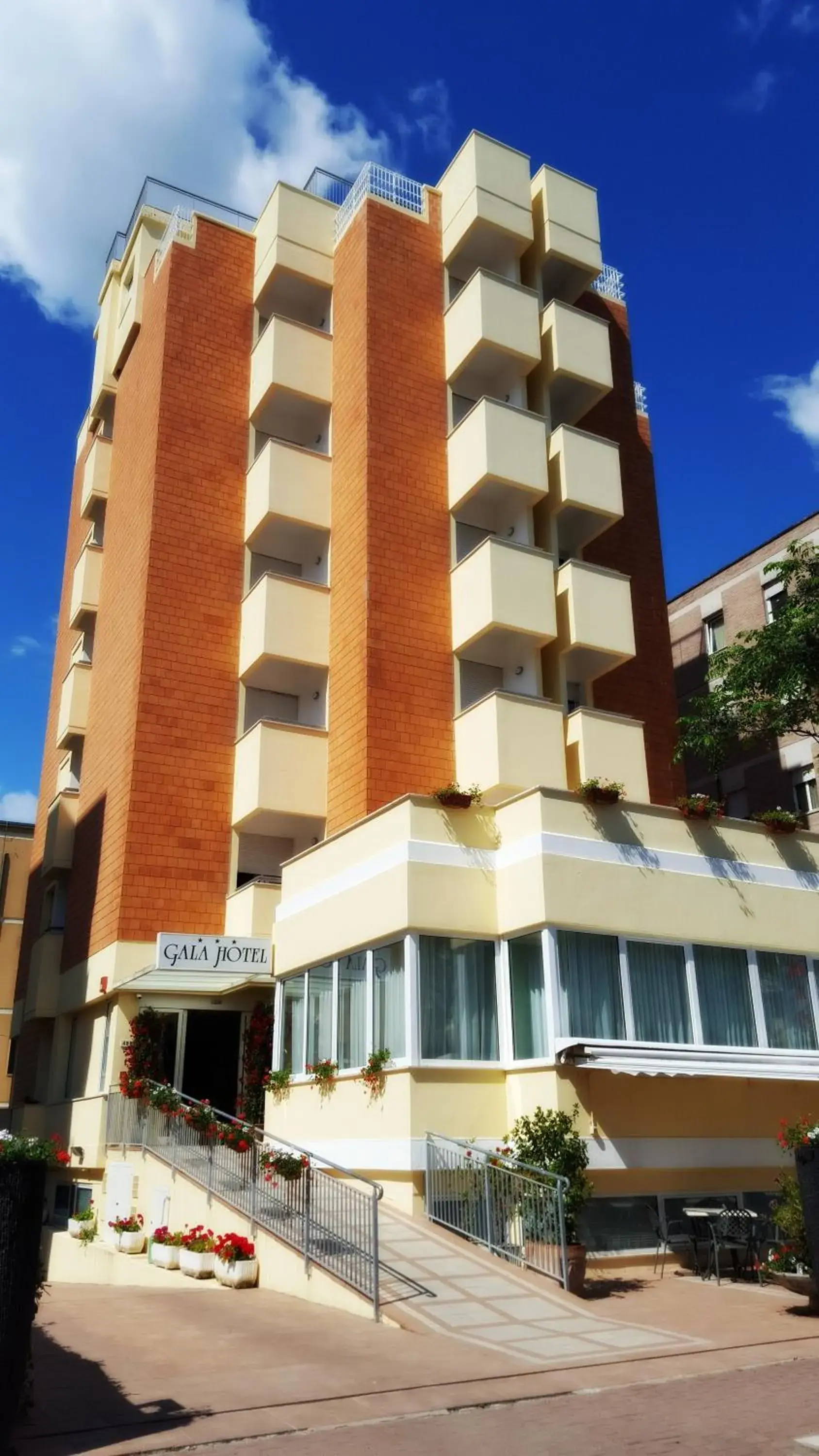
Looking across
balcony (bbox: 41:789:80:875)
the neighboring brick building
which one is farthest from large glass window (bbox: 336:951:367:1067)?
the neighboring brick building

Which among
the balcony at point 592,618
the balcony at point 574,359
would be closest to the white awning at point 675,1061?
the balcony at point 592,618

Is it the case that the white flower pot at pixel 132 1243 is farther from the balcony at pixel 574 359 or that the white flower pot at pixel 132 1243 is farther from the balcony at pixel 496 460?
the balcony at pixel 574 359

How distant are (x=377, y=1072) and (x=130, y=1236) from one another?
5.24 metres

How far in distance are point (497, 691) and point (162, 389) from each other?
11858 mm

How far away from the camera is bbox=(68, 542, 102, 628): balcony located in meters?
31.9

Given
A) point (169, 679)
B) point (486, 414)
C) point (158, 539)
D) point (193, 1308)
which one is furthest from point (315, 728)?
point (193, 1308)

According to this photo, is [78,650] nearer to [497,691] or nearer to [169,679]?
[169,679]

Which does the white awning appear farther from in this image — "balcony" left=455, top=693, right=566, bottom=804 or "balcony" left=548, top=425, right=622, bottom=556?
"balcony" left=548, top=425, right=622, bottom=556

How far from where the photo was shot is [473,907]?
18.4 meters

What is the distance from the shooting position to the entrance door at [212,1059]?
2402cm

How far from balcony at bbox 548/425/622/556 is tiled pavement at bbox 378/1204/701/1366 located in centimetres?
1632

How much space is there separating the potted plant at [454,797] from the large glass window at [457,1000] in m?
2.17

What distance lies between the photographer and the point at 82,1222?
21344 millimetres

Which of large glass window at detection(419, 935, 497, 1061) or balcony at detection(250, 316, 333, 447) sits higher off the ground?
balcony at detection(250, 316, 333, 447)
